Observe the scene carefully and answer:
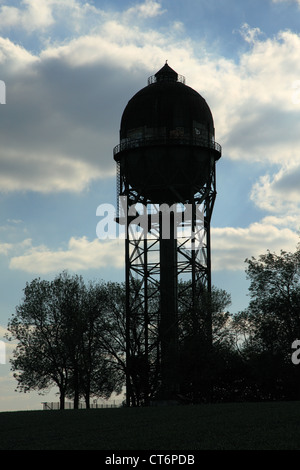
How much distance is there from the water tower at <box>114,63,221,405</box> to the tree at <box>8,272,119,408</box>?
4181 mm

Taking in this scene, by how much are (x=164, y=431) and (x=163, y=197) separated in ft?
109

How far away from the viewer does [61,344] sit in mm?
61938

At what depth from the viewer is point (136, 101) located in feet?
196

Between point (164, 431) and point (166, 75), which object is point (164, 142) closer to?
point (166, 75)

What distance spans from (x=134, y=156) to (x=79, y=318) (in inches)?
552

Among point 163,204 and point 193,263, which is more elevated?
point 163,204

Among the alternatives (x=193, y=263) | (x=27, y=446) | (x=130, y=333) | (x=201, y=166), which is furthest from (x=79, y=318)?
(x=27, y=446)

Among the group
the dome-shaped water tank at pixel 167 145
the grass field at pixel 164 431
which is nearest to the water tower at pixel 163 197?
the dome-shaped water tank at pixel 167 145

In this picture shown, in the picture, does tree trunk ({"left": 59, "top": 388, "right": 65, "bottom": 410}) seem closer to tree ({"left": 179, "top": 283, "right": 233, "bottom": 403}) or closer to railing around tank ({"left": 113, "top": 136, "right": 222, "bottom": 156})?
tree ({"left": 179, "top": 283, "right": 233, "bottom": 403})

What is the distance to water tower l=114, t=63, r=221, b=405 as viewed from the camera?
187 feet

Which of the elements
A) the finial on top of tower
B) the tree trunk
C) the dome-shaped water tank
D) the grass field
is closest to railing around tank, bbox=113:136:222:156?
the dome-shaped water tank
